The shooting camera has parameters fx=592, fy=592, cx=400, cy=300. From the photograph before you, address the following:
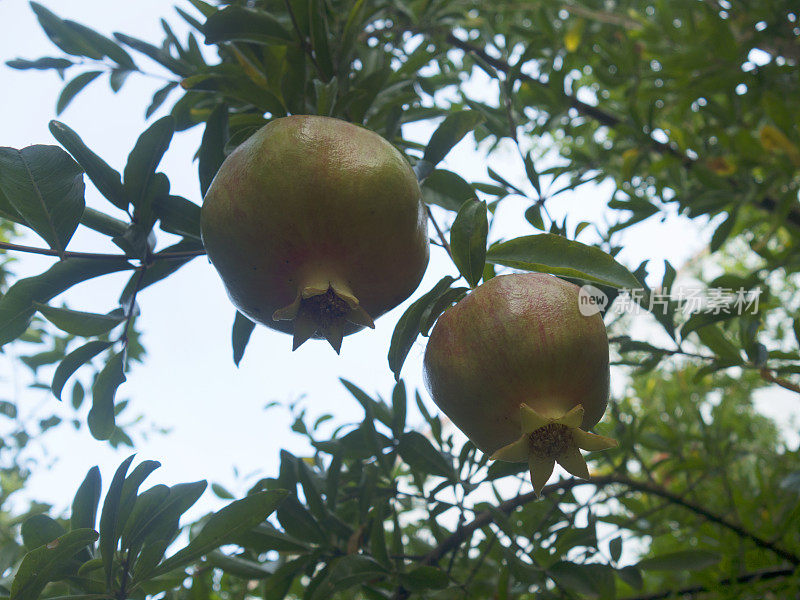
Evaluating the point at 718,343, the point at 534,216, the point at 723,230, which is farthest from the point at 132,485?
the point at 723,230

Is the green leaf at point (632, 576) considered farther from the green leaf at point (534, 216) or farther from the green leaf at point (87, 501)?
the green leaf at point (87, 501)

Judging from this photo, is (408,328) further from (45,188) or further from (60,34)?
(60,34)

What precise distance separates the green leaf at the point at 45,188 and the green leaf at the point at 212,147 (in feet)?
0.62

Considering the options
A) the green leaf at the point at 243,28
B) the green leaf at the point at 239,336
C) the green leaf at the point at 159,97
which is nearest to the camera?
the green leaf at the point at 243,28

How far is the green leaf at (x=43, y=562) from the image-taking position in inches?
27.0

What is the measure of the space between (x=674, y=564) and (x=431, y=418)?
0.56 meters

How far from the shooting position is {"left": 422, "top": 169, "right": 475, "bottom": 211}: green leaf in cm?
98

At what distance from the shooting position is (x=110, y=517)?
0.79m

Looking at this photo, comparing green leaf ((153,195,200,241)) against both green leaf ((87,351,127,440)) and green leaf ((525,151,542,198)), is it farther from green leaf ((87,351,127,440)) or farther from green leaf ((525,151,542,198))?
green leaf ((525,151,542,198))

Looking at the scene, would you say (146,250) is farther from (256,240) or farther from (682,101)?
(682,101)

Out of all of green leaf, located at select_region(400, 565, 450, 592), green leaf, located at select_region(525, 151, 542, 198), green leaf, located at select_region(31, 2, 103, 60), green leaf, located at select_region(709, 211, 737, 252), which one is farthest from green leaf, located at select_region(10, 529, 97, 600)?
green leaf, located at select_region(709, 211, 737, 252)

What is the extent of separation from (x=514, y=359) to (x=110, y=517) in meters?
0.57

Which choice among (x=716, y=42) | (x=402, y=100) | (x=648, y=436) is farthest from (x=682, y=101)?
(x=402, y=100)

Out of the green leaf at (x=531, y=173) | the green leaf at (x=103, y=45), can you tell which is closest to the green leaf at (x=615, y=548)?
the green leaf at (x=531, y=173)
